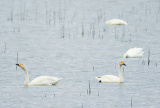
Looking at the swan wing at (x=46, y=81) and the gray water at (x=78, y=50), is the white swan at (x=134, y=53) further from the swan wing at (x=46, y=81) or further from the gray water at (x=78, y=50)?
the swan wing at (x=46, y=81)

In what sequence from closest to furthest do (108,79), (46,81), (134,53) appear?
(46,81), (108,79), (134,53)

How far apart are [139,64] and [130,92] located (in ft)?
17.2

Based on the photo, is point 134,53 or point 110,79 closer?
point 110,79

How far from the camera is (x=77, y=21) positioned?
36250mm

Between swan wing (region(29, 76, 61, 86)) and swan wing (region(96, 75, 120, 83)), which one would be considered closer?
swan wing (region(29, 76, 61, 86))

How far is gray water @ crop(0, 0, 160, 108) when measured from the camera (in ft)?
62.4

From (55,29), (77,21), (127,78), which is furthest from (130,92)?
(77,21)

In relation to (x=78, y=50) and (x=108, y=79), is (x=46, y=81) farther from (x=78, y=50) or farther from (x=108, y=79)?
(x=78, y=50)

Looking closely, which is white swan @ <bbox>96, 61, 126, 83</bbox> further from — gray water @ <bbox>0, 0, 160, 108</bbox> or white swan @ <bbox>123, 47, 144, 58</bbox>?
white swan @ <bbox>123, 47, 144, 58</bbox>

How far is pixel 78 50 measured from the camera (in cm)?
2831

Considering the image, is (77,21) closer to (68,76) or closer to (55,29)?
(55,29)

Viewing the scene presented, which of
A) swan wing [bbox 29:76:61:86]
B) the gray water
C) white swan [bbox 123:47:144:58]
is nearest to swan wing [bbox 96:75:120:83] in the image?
the gray water

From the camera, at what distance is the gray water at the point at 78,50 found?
62.4 feet

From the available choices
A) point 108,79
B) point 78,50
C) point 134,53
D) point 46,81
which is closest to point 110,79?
point 108,79
